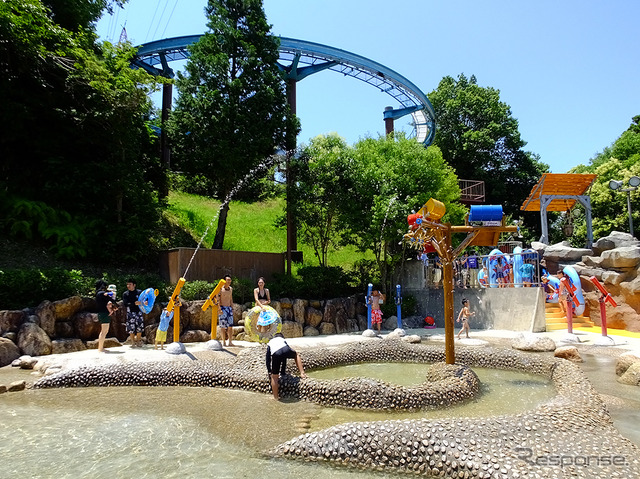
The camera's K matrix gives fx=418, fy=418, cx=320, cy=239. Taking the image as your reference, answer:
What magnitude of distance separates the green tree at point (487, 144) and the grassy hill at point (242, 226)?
469 inches

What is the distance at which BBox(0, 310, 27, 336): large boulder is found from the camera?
9.35m

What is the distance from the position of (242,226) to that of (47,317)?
14.9m

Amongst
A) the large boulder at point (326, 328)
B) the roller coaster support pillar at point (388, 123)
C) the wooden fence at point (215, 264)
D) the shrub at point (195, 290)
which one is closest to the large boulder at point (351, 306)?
the large boulder at point (326, 328)

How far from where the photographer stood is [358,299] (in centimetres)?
1650

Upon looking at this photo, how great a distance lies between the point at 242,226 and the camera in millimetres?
24562

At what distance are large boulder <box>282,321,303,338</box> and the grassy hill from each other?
21.3 feet

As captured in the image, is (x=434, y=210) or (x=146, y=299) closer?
(x=434, y=210)

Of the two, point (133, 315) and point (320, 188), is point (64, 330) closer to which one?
point (133, 315)

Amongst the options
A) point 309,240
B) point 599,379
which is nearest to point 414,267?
point 309,240

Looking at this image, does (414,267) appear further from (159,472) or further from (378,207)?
(159,472)

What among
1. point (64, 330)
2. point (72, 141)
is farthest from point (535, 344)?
point (72, 141)

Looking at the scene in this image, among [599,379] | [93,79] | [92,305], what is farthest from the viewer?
[93,79]

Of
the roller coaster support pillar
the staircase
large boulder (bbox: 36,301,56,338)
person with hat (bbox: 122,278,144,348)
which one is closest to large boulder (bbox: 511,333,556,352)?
the staircase

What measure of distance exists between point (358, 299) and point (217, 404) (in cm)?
1049
